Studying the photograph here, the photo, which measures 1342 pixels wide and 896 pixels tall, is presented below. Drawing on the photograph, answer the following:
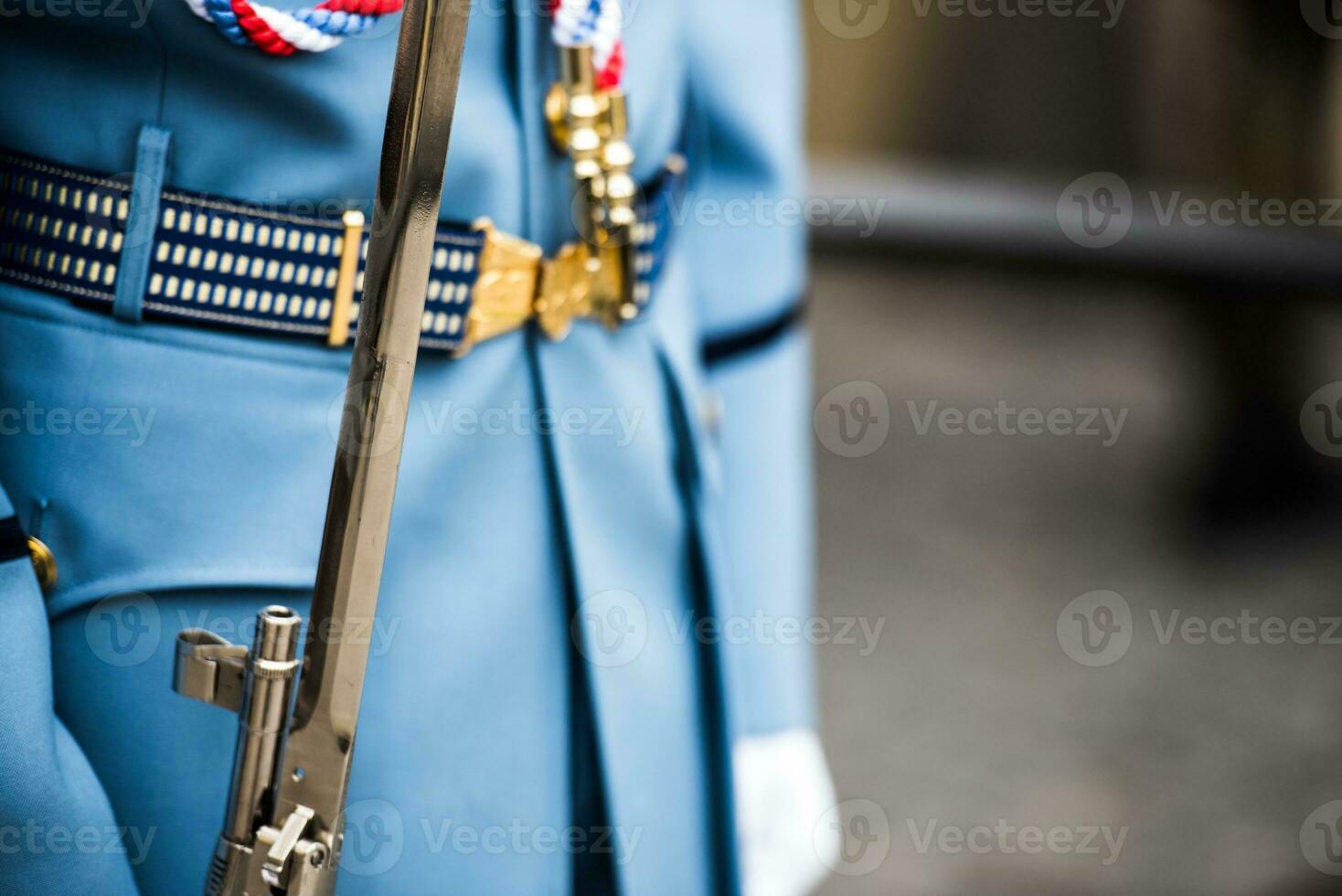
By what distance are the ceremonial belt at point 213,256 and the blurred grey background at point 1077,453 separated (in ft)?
4.42

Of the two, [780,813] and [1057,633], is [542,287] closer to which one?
[780,813]

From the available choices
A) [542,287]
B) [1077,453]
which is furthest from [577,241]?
[1077,453]

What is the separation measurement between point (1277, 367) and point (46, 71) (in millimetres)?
2796

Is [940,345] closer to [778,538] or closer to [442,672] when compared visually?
[778,538]

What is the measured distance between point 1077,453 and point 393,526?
8.52 feet

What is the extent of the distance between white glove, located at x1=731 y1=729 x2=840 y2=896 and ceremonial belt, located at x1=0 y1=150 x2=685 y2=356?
14.7 inches

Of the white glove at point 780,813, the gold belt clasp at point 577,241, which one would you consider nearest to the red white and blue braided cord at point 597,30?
the gold belt clasp at point 577,241

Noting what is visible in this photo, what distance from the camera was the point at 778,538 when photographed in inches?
33.6

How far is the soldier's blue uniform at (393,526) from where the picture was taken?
0.48m

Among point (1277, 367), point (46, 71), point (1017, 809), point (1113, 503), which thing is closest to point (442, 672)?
point (46, 71)

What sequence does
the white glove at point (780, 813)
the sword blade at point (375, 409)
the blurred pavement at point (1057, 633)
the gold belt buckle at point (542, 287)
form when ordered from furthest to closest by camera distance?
1. the blurred pavement at point (1057, 633)
2. the white glove at point (780, 813)
3. the gold belt buckle at point (542, 287)
4. the sword blade at point (375, 409)

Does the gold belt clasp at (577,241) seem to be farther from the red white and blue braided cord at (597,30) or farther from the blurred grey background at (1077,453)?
the blurred grey background at (1077,453)

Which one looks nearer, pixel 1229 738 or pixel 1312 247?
pixel 1229 738

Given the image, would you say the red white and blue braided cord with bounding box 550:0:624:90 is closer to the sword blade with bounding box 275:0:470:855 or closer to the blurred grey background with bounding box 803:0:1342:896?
the sword blade with bounding box 275:0:470:855
